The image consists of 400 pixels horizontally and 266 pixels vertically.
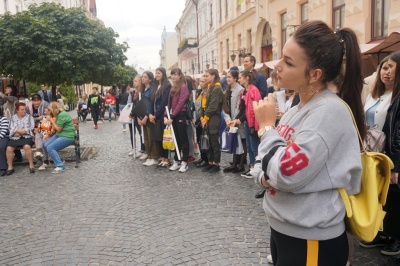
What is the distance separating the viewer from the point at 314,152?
4.83ft

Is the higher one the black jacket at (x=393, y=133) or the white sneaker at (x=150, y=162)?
the black jacket at (x=393, y=133)

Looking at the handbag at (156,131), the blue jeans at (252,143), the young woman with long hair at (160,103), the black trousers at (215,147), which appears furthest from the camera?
the handbag at (156,131)

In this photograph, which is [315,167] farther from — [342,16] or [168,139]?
[342,16]

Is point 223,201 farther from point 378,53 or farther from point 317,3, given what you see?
point 317,3

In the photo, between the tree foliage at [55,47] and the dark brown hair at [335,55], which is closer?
the dark brown hair at [335,55]

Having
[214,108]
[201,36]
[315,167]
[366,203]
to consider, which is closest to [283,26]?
[214,108]

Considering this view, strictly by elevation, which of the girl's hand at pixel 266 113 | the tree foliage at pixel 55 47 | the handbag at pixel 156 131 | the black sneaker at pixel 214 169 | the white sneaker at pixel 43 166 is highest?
the tree foliage at pixel 55 47

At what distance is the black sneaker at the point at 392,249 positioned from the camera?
361 cm

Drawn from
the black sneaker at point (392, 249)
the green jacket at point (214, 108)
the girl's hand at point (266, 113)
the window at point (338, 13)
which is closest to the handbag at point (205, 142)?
the green jacket at point (214, 108)

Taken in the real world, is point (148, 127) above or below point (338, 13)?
below

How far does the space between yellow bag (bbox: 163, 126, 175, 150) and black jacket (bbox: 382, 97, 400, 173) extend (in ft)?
15.3

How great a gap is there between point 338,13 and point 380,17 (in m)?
2.40

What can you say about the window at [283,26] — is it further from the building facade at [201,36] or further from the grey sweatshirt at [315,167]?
the grey sweatshirt at [315,167]

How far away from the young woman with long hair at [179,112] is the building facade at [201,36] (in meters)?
19.5
